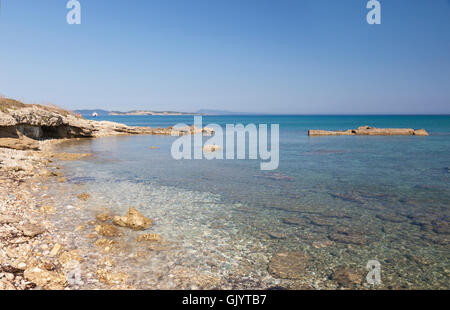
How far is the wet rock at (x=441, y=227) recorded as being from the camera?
945cm

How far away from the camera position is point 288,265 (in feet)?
24.0

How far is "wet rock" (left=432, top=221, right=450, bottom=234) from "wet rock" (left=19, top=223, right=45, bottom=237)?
1241 cm

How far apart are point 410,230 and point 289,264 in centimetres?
499

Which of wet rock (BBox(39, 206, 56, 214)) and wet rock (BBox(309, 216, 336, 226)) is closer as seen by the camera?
wet rock (BBox(309, 216, 336, 226))

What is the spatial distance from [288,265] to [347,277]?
1.38 m

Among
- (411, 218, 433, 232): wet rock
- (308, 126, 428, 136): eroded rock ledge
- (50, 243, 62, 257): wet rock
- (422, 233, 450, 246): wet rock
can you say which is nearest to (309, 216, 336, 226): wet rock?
(422, 233, 450, 246): wet rock

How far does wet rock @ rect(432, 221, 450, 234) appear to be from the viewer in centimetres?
945

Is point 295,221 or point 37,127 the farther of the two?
point 37,127

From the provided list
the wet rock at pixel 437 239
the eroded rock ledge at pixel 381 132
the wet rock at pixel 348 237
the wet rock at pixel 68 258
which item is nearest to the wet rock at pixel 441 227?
the wet rock at pixel 437 239

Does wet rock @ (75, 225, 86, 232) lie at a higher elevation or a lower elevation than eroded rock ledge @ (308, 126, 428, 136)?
lower

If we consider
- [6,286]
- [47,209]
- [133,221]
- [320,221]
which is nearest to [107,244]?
[133,221]

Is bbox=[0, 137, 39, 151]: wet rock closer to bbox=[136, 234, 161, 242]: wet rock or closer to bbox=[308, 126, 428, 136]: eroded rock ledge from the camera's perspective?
bbox=[136, 234, 161, 242]: wet rock

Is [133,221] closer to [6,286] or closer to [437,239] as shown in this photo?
[6,286]
